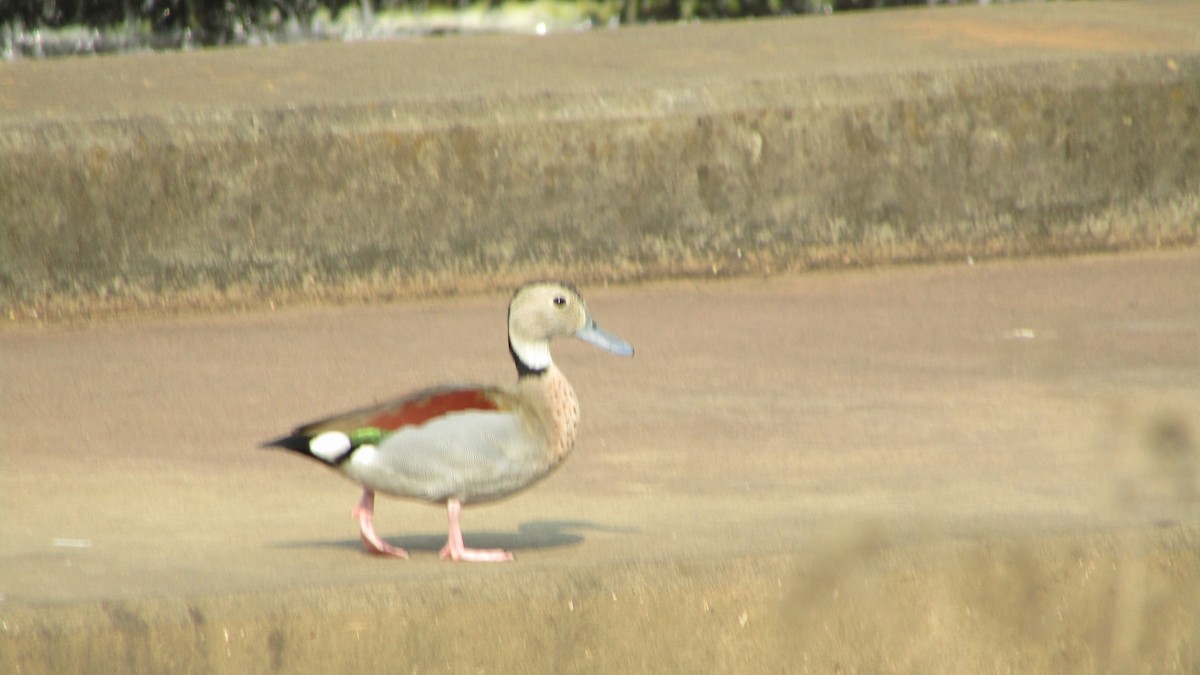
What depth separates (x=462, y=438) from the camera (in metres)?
3.40

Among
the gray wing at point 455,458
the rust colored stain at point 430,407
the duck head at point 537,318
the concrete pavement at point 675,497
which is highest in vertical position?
the duck head at point 537,318

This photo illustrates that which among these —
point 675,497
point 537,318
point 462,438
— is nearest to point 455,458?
point 462,438

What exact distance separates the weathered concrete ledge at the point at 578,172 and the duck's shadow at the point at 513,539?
2705 millimetres

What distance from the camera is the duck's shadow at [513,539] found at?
3.69 meters

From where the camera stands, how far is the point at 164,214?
6.33m

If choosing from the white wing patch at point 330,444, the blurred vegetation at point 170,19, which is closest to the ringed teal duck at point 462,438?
the white wing patch at point 330,444

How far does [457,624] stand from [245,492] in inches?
47.2

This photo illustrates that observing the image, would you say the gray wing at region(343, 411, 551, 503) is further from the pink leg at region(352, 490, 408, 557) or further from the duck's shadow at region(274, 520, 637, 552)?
the duck's shadow at region(274, 520, 637, 552)

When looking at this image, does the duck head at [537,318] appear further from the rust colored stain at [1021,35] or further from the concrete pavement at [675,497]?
the rust colored stain at [1021,35]

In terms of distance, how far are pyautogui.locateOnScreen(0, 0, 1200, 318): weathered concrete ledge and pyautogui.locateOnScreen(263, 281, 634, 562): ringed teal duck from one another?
2966mm

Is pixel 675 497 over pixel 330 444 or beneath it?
beneath

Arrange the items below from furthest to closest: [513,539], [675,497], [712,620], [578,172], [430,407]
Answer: [578,172] < [675,497] < [513,539] < [430,407] < [712,620]

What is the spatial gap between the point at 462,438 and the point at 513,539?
1.51 feet

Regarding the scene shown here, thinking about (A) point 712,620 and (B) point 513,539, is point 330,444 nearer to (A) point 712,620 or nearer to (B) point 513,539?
(B) point 513,539
